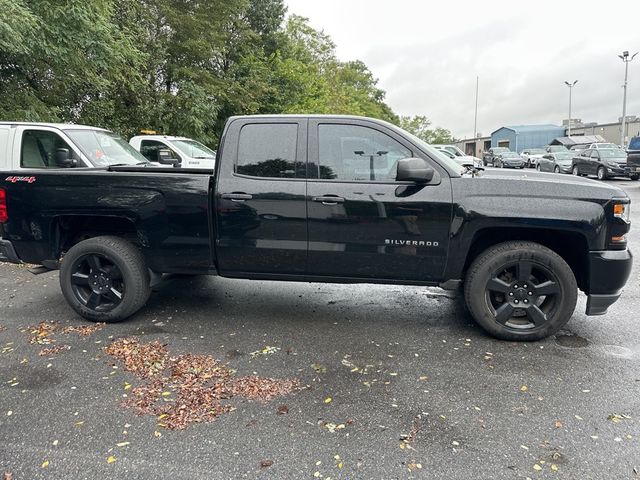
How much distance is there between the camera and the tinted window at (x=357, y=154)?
4.15m

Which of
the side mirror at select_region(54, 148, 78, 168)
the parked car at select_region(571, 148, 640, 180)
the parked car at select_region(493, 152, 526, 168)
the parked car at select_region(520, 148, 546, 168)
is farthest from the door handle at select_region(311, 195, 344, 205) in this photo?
the parked car at select_region(493, 152, 526, 168)

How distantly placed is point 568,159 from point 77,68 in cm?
2630

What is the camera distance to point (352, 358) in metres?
3.86

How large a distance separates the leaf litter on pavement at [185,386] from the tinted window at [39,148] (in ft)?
15.7

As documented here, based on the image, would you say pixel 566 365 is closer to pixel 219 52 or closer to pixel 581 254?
pixel 581 254

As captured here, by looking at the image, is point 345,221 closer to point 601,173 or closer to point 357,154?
point 357,154

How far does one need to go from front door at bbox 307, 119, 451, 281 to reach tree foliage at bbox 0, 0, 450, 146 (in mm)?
6216

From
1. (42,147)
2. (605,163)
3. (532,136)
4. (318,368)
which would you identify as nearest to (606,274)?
(318,368)

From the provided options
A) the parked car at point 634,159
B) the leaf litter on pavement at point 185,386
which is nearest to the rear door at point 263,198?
A: the leaf litter on pavement at point 185,386

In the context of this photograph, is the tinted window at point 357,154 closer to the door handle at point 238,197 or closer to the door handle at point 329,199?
the door handle at point 329,199

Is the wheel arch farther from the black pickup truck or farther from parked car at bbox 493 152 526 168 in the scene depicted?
parked car at bbox 493 152 526 168

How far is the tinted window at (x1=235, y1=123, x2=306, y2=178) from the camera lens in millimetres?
4266

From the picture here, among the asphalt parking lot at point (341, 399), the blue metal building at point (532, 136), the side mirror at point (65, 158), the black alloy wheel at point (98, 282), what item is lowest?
the asphalt parking lot at point (341, 399)

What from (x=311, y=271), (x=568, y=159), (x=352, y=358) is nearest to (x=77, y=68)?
(x=311, y=271)
